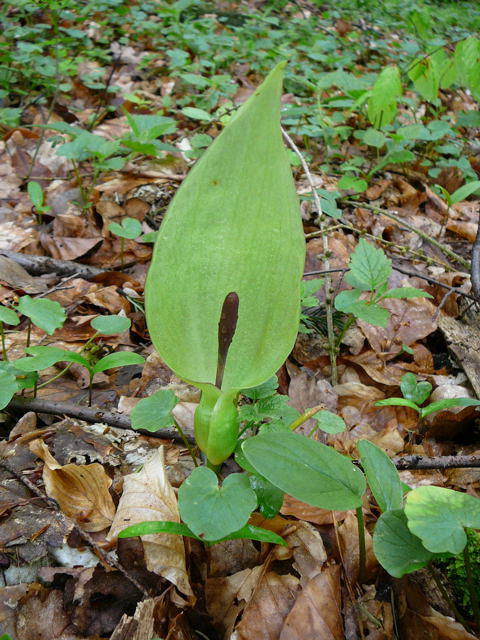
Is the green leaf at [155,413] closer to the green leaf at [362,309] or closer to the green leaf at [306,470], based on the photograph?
the green leaf at [306,470]

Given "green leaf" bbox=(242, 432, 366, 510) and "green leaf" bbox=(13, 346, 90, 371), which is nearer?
"green leaf" bbox=(242, 432, 366, 510)

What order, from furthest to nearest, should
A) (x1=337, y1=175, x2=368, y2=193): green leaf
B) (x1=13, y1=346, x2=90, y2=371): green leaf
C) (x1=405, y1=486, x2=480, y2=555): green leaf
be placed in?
(x1=337, y1=175, x2=368, y2=193): green leaf < (x1=13, y1=346, x2=90, y2=371): green leaf < (x1=405, y1=486, x2=480, y2=555): green leaf

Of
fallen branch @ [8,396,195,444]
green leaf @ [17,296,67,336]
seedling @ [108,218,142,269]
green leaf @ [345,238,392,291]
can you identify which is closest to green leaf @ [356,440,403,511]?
fallen branch @ [8,396,195,444]

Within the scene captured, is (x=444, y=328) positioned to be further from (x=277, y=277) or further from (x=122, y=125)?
→ (x=122, y=125)

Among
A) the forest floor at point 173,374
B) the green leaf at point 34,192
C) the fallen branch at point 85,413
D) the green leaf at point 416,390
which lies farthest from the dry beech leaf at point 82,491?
the green leaf at point 34,192

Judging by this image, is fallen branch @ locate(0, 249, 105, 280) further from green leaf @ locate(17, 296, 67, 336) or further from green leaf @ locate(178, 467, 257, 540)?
green leaf @ locate(178, 467, 257, 540)
